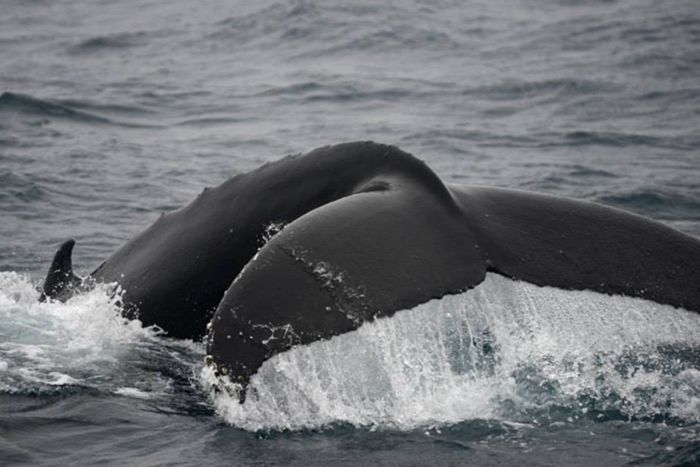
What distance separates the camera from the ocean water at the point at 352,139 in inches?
206

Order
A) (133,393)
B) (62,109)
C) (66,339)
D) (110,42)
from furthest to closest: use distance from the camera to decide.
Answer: (110,42) → (62,109) → (66,339) → (133,393)

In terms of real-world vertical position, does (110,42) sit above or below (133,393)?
above

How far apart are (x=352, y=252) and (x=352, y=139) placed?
11316 mm

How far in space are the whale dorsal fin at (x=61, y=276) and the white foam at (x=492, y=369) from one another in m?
1.68

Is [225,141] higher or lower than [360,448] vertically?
higher

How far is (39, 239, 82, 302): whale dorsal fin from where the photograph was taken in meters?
6.96

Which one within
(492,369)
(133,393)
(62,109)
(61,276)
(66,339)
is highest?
(62,109)

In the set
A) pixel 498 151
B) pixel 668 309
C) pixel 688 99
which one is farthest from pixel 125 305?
pixel 688 99

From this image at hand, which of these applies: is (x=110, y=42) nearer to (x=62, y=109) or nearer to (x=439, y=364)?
(x=62, y=109)

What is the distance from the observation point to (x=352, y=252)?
15.5ft

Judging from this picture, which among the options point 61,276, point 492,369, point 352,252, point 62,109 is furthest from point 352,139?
point 352,252

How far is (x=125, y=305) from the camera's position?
6191 mm

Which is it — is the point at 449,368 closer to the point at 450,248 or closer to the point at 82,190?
the point at 450,248

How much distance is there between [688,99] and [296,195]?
42.2 ft
